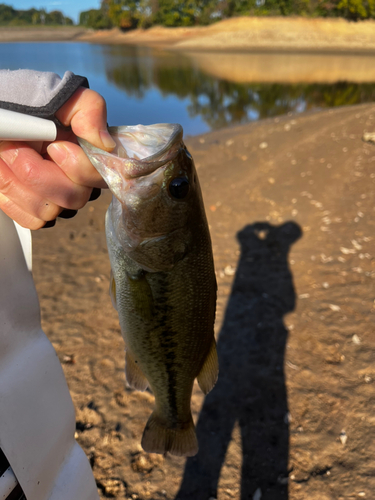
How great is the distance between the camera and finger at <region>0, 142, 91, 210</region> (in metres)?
1.34

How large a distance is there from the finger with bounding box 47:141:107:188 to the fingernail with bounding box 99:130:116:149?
10 cm

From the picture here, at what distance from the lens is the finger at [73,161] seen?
1360 mm

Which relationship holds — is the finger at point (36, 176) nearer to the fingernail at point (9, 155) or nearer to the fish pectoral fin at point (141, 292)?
the fingernail at point (9, 155)

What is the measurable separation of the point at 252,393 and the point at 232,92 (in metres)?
21.7

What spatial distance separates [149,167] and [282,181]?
744 cm

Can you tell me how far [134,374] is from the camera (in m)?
2.03

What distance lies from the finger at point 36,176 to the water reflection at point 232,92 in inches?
550

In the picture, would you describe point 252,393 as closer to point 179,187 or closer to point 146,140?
point 179,187

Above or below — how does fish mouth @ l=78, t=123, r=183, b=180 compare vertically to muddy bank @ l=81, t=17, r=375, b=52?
below

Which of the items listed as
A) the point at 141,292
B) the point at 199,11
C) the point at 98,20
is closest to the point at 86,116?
→ the point at 141,292

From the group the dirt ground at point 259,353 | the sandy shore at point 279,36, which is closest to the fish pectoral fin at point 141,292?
the dirt ground at point 259,353

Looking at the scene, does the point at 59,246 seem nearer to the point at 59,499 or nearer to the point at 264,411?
the point at 264,411

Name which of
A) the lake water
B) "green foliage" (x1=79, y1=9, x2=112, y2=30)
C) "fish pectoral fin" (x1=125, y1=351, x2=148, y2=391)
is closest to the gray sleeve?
"fish pectoral fin" (x1=125, y1=351, x2=148, y2=391)

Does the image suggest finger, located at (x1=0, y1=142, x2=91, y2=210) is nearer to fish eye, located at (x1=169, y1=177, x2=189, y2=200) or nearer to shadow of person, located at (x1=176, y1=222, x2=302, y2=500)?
fish eye, located at (x1=169, y1=177, x2=189, y2=200)
